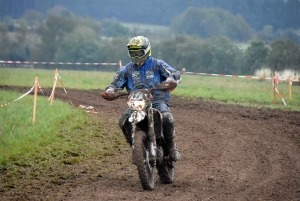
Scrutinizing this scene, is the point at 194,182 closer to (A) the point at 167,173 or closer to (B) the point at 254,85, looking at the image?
(A) the point at 167,173

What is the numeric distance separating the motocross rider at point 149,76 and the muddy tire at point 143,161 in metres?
0.54

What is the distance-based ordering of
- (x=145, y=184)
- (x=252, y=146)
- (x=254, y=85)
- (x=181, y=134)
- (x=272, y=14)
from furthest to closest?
(x=272, y=14), (x=254, y=85), (x=181, y=134), (x=252, y=146), (x=145, y=184)

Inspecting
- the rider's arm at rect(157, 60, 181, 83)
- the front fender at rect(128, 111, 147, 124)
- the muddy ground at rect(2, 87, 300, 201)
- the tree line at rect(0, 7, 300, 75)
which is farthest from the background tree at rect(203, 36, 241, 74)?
the front fender at rect(128, 111, 147, 124)

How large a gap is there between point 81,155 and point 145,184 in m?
3.75

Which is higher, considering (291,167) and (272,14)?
(272,14)

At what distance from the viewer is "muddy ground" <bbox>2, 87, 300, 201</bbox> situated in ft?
28.0

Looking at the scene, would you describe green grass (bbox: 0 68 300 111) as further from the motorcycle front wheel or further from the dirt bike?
the dirt bike

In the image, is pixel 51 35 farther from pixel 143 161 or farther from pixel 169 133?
pixel 143 161

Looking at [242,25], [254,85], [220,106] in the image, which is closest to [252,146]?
[220,106]

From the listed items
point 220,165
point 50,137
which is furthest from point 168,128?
point 50,137

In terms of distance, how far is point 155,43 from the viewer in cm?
6169

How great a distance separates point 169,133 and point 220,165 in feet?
6.29

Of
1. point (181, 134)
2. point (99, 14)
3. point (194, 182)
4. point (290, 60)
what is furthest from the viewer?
point (99, 14)

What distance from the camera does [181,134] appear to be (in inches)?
587
